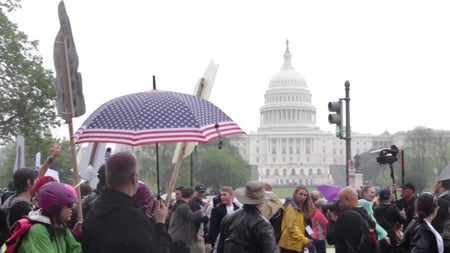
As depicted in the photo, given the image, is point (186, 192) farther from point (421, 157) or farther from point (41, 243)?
point (421, 157)

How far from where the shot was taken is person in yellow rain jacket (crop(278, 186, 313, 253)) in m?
11.3

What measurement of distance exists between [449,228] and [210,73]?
8.64ft

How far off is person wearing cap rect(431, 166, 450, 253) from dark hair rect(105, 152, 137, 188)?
3927mm

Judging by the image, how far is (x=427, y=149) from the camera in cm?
13862

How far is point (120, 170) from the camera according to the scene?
5488 mm

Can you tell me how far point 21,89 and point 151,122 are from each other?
89.8 feet

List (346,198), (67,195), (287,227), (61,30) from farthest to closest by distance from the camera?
(287,227), (346,198), (61,30), (67,195)

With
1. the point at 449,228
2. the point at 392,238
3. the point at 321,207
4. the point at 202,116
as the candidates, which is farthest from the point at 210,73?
the point at 321,207

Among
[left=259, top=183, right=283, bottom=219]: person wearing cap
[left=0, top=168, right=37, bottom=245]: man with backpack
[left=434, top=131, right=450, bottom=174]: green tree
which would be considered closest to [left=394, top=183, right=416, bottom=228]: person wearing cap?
[left=259, top=183, right=283, bottom=219]: person wearing cap

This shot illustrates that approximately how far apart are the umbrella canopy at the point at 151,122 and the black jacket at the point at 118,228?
1759 mm

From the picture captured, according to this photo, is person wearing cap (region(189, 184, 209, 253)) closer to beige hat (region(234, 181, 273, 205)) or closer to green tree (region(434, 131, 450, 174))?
beige hat (region(234, 181, 273, 205))

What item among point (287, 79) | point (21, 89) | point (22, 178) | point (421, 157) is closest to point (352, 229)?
point (22, 178)

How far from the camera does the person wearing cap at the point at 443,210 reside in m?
8.48

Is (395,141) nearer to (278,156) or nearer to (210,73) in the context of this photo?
(278,156)
